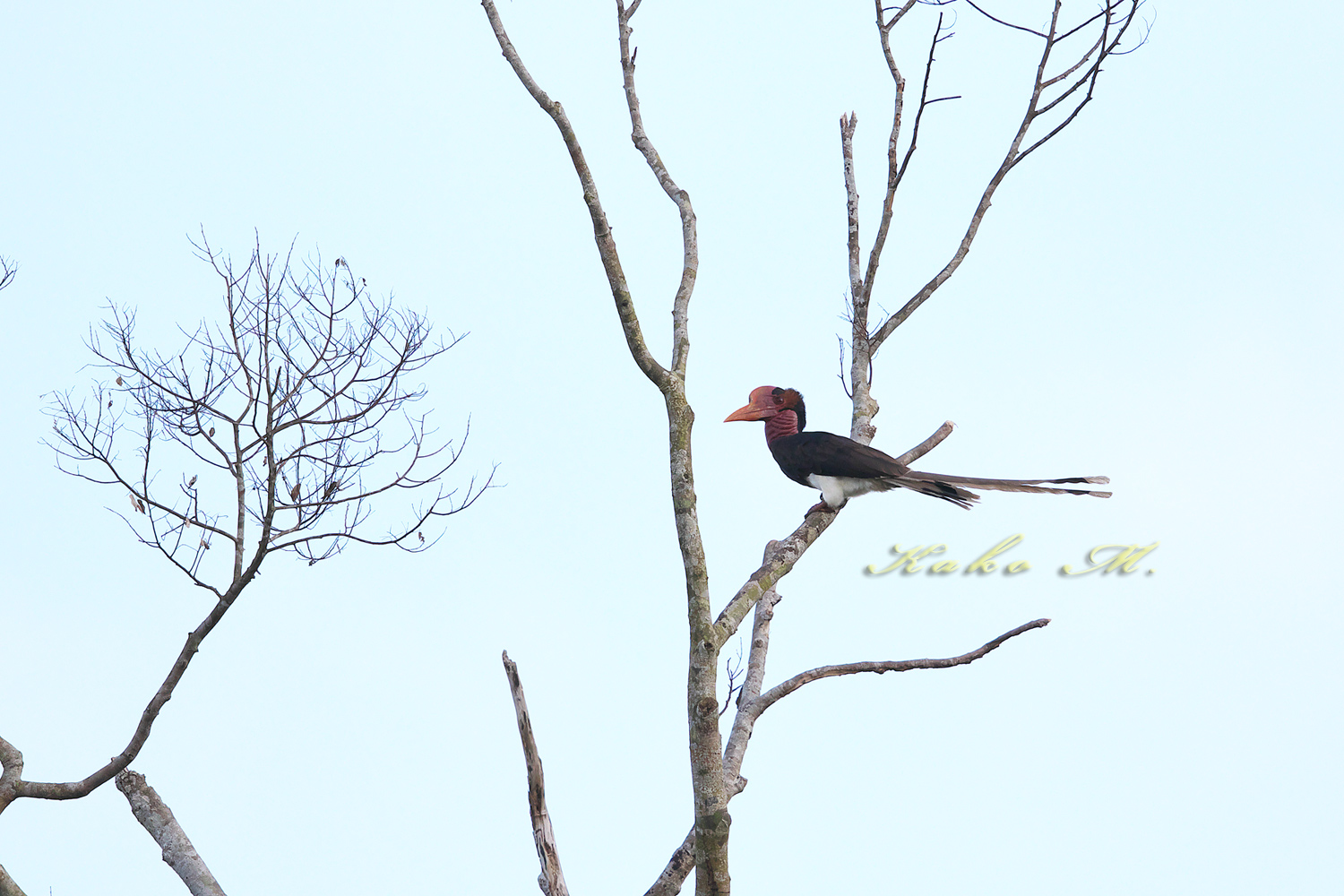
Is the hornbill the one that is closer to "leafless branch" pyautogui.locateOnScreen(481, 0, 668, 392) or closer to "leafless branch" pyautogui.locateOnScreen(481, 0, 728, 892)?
"leafless branch" pyautogui.locateOnScreen(481, 0, 728, 892)

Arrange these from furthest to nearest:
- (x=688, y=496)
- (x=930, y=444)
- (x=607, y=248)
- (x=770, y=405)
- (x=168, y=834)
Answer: (x=770, y=405) < (x=930, y=444) < (x=168, y=834) < (x=607, y=248) < (x=688, y=496)

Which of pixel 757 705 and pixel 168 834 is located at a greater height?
pixel 757 705

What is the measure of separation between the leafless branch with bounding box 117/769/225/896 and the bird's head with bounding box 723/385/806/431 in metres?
4.02

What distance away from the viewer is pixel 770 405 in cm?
748

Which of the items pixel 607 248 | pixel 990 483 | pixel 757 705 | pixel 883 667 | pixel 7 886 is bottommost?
pixel 7 886

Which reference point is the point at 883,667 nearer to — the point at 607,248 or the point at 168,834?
the point at 607,248

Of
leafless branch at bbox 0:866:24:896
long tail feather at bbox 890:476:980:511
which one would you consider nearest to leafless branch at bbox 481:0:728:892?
long tail feather at bbox 890:476:980:511

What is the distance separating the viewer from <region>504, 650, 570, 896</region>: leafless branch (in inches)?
192

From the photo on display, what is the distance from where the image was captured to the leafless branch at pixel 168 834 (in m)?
6.04

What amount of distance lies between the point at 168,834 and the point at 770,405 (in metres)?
4.33

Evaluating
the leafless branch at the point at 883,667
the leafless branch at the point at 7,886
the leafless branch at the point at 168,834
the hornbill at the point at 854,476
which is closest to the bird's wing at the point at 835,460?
the hornbill at the point at 854,476

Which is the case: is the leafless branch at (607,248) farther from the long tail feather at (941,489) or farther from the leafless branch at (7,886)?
the leafless branch at (7,886)

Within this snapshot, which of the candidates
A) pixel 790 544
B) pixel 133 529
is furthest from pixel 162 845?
pixel 790 544

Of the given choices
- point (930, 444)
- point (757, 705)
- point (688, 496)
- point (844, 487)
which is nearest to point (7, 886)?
point (757, 705)
